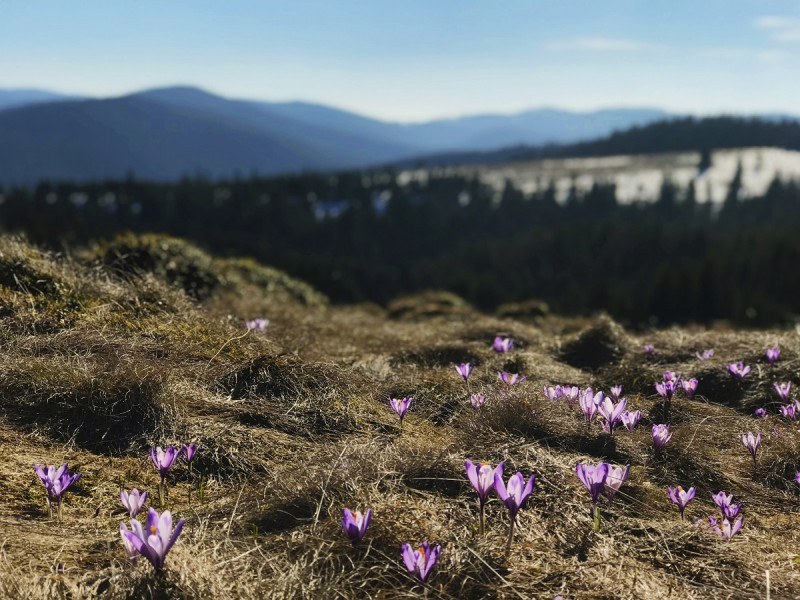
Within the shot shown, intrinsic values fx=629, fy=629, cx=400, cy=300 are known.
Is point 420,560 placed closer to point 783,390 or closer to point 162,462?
point 162,462

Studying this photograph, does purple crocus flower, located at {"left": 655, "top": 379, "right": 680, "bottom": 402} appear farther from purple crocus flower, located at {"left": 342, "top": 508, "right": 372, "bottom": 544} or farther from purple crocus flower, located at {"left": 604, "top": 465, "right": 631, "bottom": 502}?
purple crocus flower, located at {"left": 342, "top": 508, "right": 372, "bottom": 544}

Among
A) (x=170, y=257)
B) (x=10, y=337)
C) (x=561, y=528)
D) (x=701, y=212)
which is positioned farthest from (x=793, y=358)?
(x=701, y=212)

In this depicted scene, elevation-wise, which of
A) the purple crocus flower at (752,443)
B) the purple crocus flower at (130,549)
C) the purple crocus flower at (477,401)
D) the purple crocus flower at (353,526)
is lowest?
the purple crocus flower at (752,443)

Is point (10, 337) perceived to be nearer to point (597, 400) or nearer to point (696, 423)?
point (597, 400)

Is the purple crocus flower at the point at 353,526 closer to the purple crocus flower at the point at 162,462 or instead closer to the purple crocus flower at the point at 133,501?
the purple crocus flower at the point at 133,501

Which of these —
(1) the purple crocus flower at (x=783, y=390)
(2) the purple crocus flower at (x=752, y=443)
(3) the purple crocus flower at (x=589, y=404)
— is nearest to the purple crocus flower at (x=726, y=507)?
(2) the purple crocus flower at (x=752, y=443)

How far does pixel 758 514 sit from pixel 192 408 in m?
4.18

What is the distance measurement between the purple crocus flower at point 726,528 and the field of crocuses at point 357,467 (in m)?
0.03

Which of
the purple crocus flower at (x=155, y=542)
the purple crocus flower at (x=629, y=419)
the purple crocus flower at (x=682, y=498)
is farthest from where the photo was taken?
the purple crocus flower at (x=629, y=419)

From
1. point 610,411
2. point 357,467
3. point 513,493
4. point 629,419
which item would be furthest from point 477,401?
point 513,493

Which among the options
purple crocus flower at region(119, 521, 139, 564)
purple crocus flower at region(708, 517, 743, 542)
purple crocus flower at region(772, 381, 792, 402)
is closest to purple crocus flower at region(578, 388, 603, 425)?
purple crocus flower at region(708, 517, 743, 542)

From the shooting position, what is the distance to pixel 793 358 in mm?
7254

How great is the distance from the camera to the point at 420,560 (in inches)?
115

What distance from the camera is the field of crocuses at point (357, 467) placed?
3035 mm
